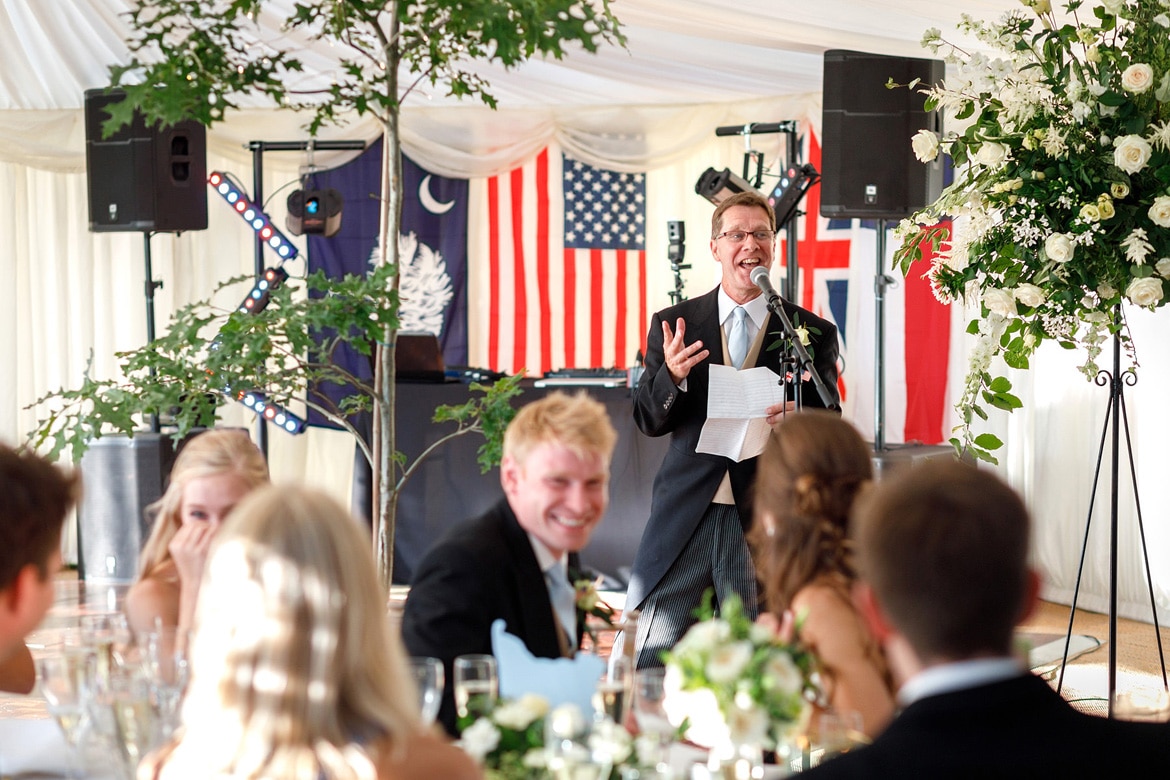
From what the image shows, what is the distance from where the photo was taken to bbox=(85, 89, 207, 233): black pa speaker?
22.0 ft

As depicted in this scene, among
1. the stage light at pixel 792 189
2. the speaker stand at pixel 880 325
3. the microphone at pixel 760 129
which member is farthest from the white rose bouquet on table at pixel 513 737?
the microphone at pixel 760 129

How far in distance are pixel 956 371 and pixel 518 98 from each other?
3333mm

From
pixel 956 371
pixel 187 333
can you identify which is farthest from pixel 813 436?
pixel 956 371

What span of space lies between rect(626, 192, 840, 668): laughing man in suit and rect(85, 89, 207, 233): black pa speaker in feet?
12.9

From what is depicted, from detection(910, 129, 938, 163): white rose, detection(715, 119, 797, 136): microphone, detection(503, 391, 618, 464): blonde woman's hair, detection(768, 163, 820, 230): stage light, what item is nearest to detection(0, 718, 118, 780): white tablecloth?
detection(503, 391, 618, 464): blonde woman's hair

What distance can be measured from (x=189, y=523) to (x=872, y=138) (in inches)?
155

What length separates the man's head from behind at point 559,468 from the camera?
2.21 metres

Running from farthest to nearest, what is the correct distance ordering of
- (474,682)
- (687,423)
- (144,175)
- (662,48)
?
(662,48) < (144,175) < (687,423) < (474,682)

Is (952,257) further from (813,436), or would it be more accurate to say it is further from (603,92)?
(603,92)

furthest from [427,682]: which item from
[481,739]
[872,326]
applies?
[872,326]

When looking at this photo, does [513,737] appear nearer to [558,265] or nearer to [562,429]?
[562,429]

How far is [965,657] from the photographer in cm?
145

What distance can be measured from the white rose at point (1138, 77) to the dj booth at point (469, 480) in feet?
12.9

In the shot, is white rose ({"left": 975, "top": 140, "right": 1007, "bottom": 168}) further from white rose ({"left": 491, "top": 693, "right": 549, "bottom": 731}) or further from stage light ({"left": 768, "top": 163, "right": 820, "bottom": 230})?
stage light ({"left": 768, "top": 163, "right": 820, "bottom": 230})
